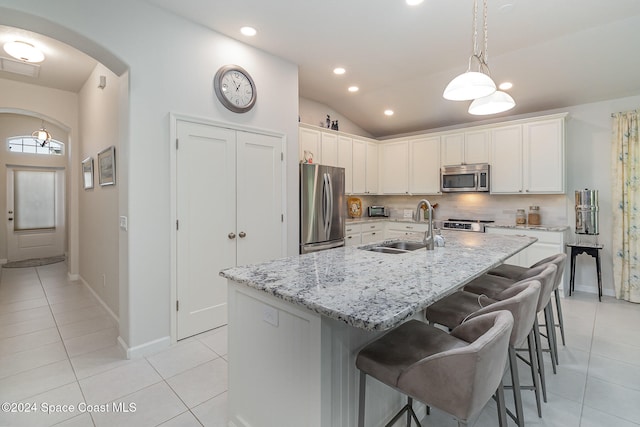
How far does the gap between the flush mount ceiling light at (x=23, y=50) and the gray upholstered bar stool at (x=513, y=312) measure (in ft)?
14.5

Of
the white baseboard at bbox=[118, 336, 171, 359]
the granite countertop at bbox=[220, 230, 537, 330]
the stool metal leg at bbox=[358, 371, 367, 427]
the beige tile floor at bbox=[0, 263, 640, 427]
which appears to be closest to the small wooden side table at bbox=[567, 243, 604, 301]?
the beige tile floor at bbox=[0, 263, 640, 427]

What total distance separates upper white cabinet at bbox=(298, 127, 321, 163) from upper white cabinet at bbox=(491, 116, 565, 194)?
8.92 ft

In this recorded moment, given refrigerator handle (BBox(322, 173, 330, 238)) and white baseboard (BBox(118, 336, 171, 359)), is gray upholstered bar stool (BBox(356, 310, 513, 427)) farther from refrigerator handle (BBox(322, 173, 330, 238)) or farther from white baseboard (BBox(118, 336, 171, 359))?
refrigerator handle (BBox(322, 173, 330, 238))

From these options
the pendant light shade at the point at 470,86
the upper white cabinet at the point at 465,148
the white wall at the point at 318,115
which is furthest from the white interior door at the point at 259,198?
the upper white cabinet at the point at 465,148

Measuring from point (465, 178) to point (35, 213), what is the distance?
8.72 m

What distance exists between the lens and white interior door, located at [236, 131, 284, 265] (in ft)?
10.8

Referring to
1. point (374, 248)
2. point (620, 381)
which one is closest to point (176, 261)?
point (374, 248)

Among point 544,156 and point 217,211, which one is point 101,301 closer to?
point 217,211

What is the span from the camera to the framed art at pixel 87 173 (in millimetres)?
3910

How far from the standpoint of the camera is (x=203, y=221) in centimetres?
298

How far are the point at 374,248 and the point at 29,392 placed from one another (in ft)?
8.88

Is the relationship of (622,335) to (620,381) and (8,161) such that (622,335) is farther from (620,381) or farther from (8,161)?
(8,161)

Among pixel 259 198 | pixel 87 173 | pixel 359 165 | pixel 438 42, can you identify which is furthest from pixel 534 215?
pixel 87 173

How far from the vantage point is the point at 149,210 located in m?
2.62
